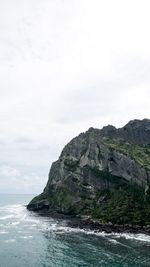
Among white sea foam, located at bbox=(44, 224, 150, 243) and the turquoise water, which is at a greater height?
white sea foam, located at bbox=(44, 224, 150, 243)

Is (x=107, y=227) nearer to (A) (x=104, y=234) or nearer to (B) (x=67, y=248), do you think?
(A) (x=104, y=234)

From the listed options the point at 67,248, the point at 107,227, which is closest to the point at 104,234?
the point at 107,227

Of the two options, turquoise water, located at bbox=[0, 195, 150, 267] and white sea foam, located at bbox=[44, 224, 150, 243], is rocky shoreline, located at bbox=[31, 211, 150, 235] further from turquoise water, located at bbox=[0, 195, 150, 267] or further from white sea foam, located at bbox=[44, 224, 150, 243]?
turquoise water, located at bbox=[0, 195, 150, 267]

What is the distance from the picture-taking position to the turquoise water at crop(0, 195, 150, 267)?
114m

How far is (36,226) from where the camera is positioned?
182250 millimetres

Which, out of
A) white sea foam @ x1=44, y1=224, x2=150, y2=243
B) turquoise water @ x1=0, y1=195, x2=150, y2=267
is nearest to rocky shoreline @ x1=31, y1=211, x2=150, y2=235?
white sea foam @ x1=44, y1=224, x2=150, y2=243

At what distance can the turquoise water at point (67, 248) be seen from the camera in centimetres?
11406

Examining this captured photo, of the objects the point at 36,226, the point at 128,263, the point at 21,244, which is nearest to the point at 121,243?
the point at 128,263

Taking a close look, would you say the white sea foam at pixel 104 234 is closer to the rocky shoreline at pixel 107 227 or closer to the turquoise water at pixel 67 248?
the turquoise water at pixel 67 248

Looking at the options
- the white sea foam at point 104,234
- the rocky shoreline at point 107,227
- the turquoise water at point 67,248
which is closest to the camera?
the turquoise water at point 67,248

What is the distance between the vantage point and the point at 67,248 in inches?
5212

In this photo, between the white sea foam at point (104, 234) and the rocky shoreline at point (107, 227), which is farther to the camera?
the rocky shoreline at point (107, 227)

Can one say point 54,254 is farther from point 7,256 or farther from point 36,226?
point 36,226

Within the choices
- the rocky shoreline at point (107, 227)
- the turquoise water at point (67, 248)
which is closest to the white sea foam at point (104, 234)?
the turquoise water at point (67, 248)
